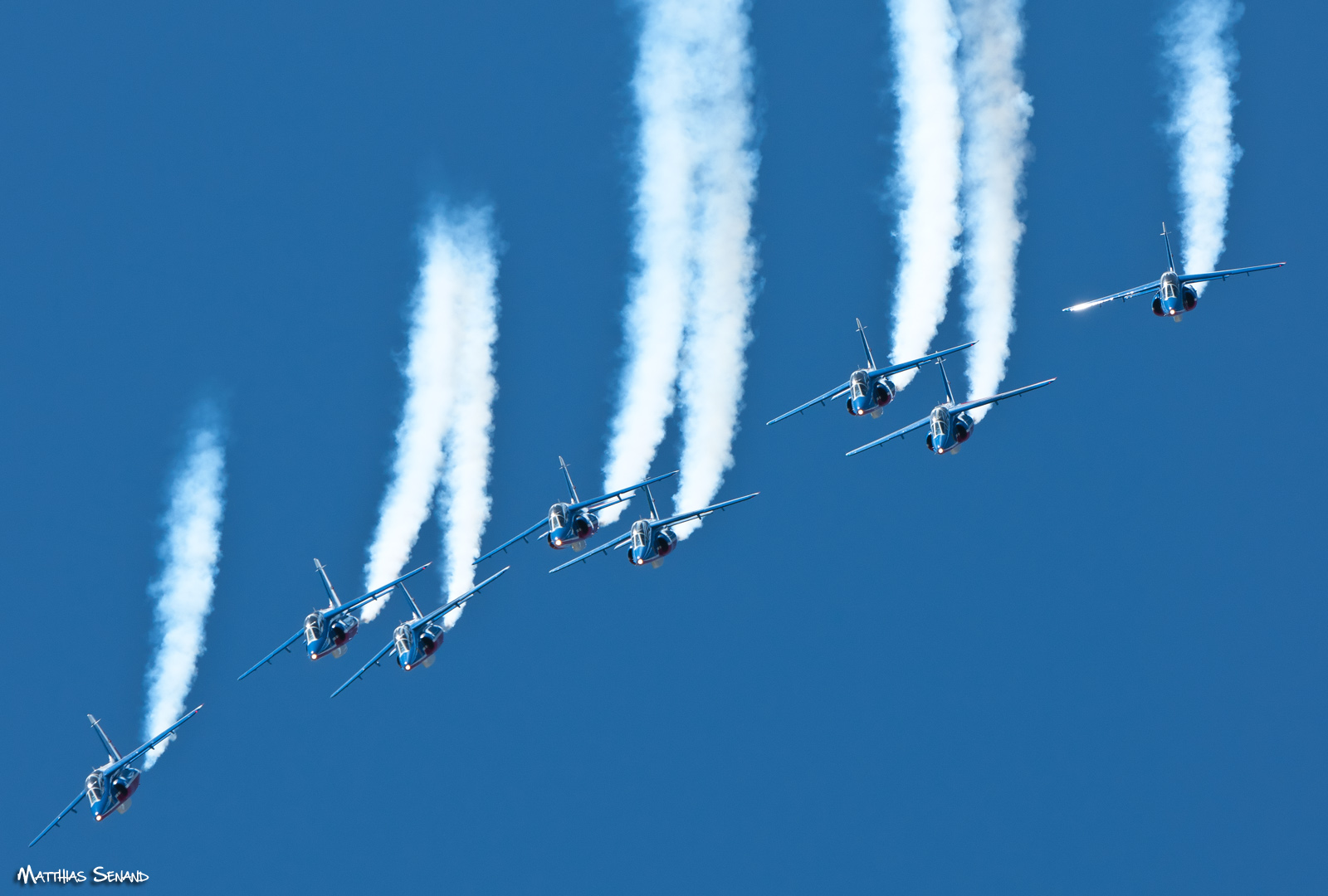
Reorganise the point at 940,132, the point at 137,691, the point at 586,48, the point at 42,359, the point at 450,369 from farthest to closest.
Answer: the point at 42,359, the point at 586,48, the point at 137,691, the point at 450,369, the point at 940,132

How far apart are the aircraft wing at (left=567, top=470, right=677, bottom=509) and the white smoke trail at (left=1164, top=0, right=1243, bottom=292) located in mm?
20411

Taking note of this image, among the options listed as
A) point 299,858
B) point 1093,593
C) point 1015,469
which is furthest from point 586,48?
point 299,858

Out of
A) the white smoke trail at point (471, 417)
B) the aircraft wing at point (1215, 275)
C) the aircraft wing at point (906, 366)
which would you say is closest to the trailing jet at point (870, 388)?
the aircraft wing at point (906, 366)

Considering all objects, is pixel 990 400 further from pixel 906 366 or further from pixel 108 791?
pixel 108 791

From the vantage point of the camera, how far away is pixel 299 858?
6988cm

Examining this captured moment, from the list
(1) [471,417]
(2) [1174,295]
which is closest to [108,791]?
(1) [471,417]

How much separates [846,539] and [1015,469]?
29.6 feet

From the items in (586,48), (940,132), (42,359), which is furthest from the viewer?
(42,359)

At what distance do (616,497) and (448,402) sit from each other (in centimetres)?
874

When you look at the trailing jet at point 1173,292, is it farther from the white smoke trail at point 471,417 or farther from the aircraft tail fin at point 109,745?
the aircraft tail fin at point 109,745

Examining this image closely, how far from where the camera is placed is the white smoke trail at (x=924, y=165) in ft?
172

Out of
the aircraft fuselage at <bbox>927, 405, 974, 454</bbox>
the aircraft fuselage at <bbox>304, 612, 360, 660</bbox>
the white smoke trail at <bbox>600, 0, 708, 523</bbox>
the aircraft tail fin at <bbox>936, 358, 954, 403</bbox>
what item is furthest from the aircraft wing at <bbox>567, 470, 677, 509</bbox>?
the aircraft fuselage at <bbox>304, 612, 360, 660</bbox>

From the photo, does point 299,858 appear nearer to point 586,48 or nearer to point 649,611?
point 649,611

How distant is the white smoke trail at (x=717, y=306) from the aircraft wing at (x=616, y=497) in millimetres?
1485
